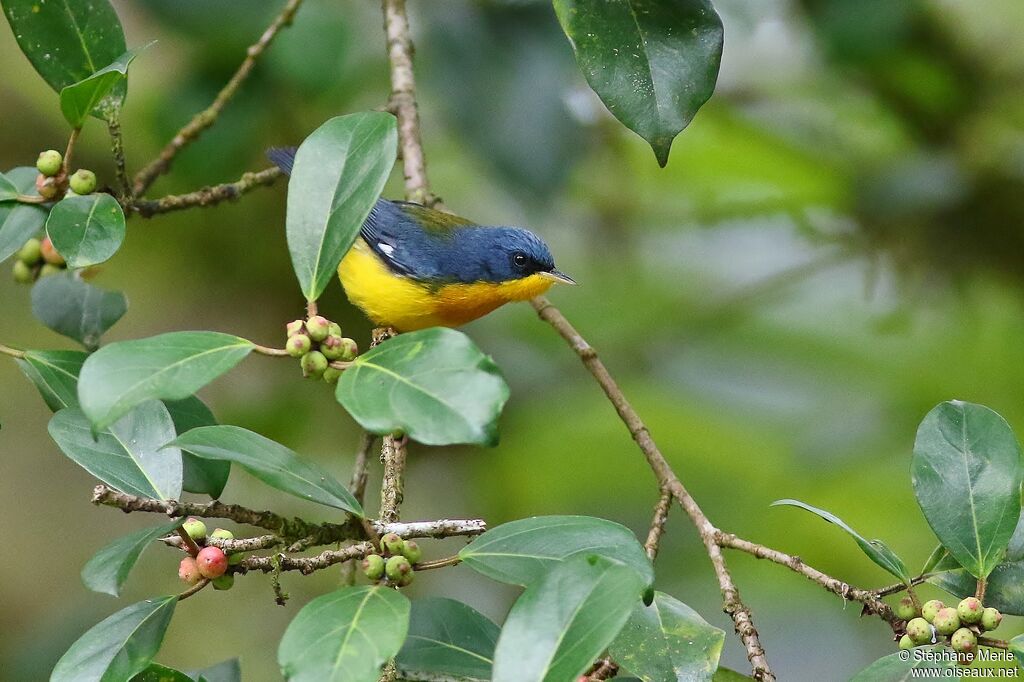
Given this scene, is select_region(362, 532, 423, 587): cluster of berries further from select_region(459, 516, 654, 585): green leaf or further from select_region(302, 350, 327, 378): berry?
select_region(302, 350, 327, 378): berry

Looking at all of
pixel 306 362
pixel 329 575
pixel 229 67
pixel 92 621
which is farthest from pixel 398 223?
pixel 306 362

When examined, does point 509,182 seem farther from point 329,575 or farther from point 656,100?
point 329,575

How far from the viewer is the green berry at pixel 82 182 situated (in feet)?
7.14

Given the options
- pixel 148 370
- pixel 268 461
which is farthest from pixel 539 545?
pixel 148 370

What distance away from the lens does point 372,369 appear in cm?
159

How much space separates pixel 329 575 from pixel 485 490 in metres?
0.82

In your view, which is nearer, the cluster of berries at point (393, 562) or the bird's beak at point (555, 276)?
the cluster of berries at point (393, 562)

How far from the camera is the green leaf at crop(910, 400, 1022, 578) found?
1823 mm

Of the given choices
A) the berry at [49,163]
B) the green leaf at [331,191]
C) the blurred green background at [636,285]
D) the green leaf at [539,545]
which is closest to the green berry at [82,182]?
the berry at [49,163]

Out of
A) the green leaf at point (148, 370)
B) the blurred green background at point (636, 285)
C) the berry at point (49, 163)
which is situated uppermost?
the berry at point (49, 163)

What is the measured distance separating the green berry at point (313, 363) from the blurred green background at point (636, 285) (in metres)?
2.12

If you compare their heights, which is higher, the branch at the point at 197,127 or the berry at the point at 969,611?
the branch at the point at 197,127

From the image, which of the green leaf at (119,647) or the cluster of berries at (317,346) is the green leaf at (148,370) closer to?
the cluster of berries at (317,346)

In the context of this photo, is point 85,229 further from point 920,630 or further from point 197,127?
point 920,630
